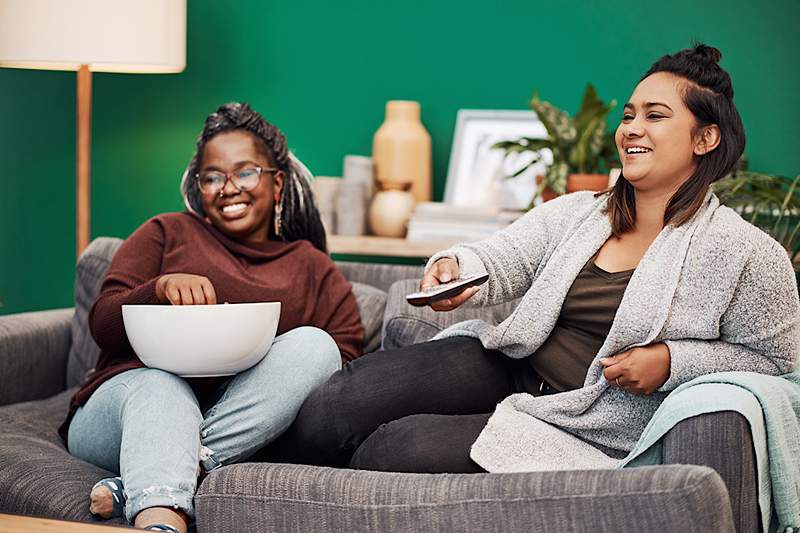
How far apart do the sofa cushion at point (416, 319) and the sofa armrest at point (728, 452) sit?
768mm

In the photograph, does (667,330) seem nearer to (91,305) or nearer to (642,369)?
(642,369)

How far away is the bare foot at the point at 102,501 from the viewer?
1.61m

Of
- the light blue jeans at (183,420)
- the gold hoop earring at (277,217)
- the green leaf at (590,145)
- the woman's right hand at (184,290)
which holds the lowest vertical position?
the light blue jeans at (183,420)

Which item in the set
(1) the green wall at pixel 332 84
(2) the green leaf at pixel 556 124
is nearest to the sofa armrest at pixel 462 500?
(2) the green leaf at pixel 556 124

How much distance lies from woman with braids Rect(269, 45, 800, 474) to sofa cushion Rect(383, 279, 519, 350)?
24cm

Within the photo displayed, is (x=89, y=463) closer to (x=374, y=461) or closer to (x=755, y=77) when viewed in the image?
(x=374, y=461)

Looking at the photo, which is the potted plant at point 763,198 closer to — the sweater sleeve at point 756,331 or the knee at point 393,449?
the sweater sleeve at point 756,331

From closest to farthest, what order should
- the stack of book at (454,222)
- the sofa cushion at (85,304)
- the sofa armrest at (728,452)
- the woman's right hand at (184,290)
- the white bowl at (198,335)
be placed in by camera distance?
the sofa armrest at (728,452)
the white bowl at (198,335)
the woman's right hand at (184,290)
the sofa cushion at (85,304)
the stack of book at (454,222)

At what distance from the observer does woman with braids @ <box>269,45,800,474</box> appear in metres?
1.62

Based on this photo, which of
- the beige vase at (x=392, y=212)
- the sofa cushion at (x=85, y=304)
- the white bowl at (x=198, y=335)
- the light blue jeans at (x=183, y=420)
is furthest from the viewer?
the beige vase at (x=392, y=212)

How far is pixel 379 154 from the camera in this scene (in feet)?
9.80

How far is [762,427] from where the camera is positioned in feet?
4.74

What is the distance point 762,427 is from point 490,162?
5.50 feet

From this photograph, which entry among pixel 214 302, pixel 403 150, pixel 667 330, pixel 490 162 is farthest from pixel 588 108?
pixel 214 302
